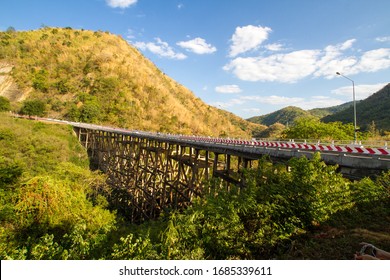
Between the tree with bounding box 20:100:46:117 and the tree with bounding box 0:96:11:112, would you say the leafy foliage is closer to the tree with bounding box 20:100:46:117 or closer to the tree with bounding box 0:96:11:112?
the tree with bounding box 20:100:46:117

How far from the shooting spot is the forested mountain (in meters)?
56.9

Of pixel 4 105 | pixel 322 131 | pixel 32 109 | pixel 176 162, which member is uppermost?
pixel 4 105

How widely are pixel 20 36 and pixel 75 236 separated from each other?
99.9 metres

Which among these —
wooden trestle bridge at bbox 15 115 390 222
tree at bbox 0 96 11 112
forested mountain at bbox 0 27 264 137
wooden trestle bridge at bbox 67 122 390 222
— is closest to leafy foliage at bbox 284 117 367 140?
wooden trestle bridge at bbox 67 122 390 222

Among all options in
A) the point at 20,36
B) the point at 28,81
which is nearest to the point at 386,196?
the point at 28,81

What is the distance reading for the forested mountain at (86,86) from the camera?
56875mm

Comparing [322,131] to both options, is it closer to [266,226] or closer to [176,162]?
[176,162]

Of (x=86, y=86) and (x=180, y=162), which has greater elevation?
(x=86, y=86)

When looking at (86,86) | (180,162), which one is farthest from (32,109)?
(180,162)

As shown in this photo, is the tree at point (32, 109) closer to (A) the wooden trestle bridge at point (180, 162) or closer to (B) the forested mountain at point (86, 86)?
(B) the forested mountain at point (86, 86)

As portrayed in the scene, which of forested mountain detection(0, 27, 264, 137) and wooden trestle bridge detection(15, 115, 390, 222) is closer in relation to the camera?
wooden trestle bridge detection(15, 115, 390, 222)

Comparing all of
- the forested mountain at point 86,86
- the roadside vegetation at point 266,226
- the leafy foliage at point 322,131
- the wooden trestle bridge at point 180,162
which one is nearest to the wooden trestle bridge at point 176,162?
the wooden trestle bridge at point 180,162

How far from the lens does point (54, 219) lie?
37.9 feet

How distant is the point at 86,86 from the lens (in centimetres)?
6241
